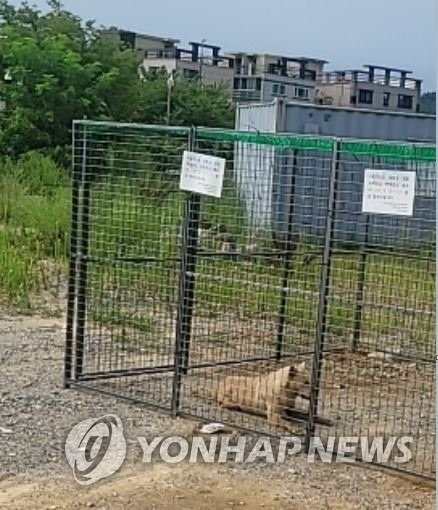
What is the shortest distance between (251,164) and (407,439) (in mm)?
2043

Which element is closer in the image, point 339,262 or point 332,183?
point 332,183

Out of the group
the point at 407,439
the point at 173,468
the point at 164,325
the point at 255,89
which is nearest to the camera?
the point at 173,468

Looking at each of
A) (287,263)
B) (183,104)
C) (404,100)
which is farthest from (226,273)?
(404,100)

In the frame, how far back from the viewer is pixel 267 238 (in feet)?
24.7

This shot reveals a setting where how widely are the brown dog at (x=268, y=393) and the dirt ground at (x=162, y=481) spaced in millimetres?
402

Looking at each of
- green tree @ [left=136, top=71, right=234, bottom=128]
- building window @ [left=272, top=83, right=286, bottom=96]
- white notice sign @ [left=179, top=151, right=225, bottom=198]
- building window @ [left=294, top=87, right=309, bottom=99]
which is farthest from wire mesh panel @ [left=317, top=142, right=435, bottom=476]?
building window @ [left=294, top=87, right=309, bottom=99]

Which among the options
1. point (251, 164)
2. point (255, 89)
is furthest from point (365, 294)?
point (255, 89)

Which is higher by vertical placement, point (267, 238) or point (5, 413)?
point (267, 238)

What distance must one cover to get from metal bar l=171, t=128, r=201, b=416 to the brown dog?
0.32 meters

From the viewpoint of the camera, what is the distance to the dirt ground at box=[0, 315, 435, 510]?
484 centimetres

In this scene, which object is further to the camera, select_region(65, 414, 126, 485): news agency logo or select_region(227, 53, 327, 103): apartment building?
select_region(227, 53, 327, 103): apartment building

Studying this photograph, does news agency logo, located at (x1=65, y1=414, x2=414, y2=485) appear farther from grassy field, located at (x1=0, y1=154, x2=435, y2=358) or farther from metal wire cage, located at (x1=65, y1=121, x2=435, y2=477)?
grassy field, located at (x1=0, y1=154, x2=435, y2=358)

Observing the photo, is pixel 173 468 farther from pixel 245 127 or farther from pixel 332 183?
pixel 245 127

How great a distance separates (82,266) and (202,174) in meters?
1.16
